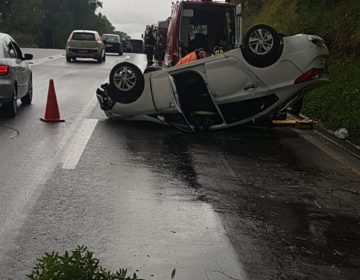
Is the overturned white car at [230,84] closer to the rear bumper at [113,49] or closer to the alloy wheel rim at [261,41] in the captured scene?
the alloy wheel rim at [261,41]

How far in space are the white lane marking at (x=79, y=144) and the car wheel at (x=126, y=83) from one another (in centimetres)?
69

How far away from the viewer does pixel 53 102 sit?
36.2ft

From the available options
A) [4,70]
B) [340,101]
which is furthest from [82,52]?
[4,70]

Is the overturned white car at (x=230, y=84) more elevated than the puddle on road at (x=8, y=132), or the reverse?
the overturned white car at (x=230, y=84)

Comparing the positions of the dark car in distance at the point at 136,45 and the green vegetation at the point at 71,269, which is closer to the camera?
the green vegetation at the point at 71,269

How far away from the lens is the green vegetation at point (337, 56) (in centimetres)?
1219

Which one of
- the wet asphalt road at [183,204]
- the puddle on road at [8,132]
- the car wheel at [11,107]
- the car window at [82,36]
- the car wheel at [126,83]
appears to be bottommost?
the wet asphalt road at [183,204]

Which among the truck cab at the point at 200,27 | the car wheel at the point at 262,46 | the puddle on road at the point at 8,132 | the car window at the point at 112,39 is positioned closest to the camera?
the puddle on road at the point at 8,132

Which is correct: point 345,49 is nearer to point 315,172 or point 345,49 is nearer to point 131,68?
point 131,68

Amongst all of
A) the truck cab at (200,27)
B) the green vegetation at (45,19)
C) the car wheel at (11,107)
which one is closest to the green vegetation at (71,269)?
the car wheel at (11,107)

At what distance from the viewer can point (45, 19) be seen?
118000 millimetres

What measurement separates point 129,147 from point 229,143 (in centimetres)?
166

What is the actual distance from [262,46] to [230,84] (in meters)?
0.80

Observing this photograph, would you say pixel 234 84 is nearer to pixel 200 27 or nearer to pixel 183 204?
pixel 183 204
